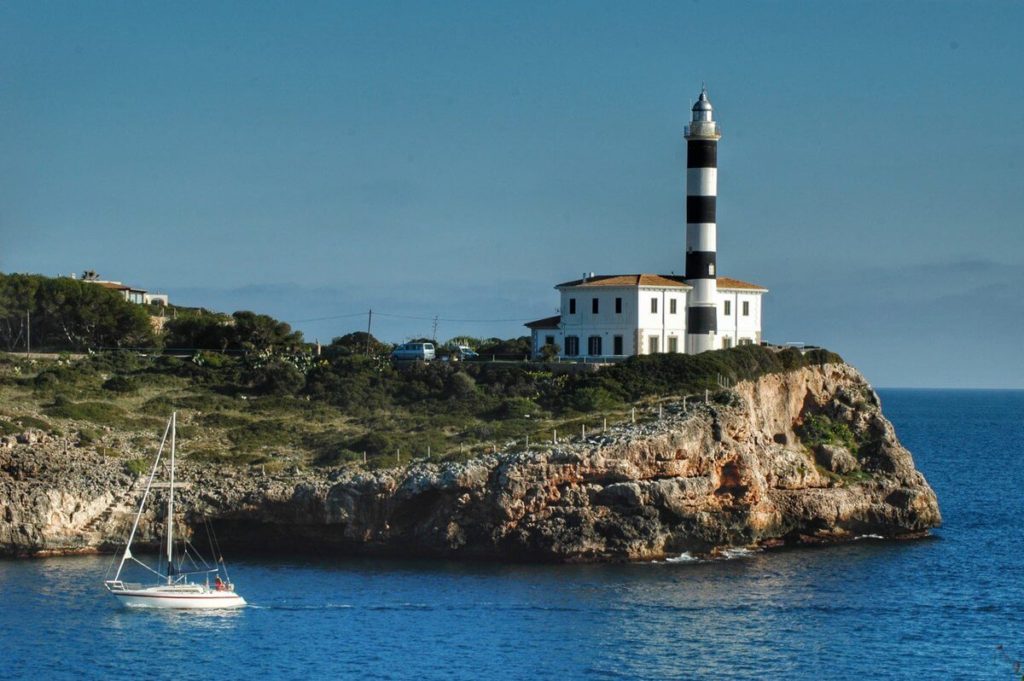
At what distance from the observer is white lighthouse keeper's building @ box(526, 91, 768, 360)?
221ft

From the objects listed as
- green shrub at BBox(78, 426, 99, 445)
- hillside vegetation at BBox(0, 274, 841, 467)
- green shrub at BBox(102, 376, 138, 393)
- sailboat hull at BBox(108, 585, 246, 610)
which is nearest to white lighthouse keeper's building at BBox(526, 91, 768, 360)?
hillside vegetation at BBox(0, 274, 841, 467)

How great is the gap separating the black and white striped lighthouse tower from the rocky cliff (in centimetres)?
1229

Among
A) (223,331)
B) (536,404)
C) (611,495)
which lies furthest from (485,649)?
(223,331)

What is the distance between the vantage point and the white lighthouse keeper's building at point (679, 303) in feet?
221

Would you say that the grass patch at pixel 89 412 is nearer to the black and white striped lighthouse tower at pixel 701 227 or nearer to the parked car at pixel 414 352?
the parked car at pixel 414 352

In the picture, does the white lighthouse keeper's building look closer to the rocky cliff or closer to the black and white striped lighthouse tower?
the black and white striped lighthouse tower

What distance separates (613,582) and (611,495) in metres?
4.46

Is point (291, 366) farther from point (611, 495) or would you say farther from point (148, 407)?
point (611, 495)

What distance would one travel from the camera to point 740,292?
71.8m

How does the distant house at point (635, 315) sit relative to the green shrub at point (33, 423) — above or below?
above

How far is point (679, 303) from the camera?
6994cm

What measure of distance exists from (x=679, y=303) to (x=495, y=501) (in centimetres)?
2120

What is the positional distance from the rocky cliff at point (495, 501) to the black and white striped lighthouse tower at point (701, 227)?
40.3 feet

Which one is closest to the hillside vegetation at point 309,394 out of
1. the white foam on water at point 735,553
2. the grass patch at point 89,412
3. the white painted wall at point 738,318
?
the grass patch at point 89,412
